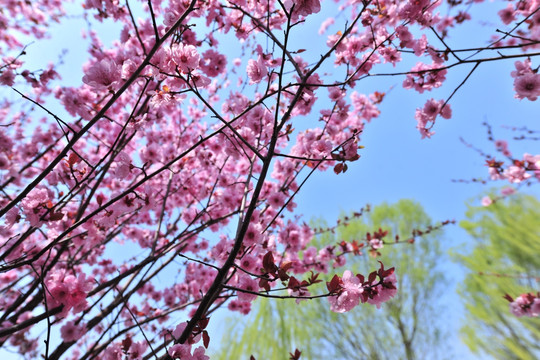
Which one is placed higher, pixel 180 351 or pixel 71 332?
pixel 71 332

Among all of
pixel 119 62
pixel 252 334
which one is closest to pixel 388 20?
pixel 119 62

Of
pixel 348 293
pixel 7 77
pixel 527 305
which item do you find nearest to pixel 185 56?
pixel 348 293

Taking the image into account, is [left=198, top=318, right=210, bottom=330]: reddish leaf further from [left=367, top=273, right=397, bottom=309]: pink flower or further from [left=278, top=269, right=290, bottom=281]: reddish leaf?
[left=367, top=273, right=397, bottom=309]: pink flower

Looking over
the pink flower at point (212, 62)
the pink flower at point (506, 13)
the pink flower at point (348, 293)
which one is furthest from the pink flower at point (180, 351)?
the pink flower at point (506, 13)

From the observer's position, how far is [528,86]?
1.94 meters

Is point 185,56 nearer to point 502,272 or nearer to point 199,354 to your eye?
point 199,354

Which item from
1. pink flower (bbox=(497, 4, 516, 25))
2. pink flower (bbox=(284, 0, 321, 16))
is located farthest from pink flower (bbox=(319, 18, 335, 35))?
pink flower (bbox=(284, 0, 321, 16))

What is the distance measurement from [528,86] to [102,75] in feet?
8.80

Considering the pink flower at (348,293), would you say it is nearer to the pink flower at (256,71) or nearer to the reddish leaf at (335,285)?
the reddish leaf at (335,285)

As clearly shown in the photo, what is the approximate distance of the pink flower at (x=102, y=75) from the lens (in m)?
1.47

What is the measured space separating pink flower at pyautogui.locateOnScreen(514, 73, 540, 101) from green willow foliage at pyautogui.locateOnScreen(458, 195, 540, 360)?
518cm

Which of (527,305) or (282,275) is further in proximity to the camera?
(527,305)

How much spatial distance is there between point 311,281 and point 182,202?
3228 millimetres

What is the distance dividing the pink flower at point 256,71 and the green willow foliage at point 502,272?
631cm
